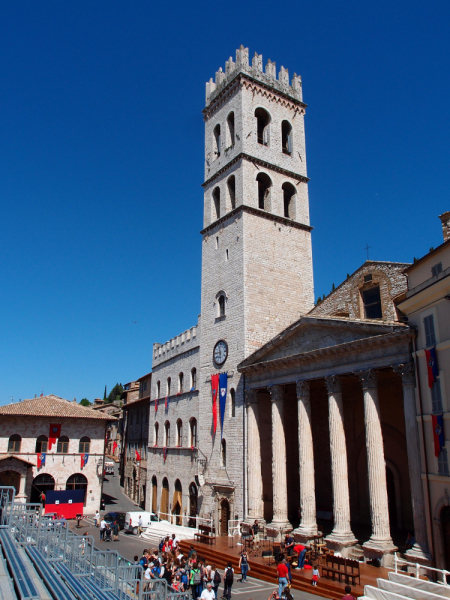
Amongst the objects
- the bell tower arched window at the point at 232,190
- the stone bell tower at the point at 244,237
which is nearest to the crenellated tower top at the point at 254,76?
the stone bell tower at the point at 244,237

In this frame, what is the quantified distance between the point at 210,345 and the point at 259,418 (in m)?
6.72

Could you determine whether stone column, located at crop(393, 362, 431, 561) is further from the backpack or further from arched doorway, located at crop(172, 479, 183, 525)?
arched doorway, located at crop(172, 479, 183, 525)

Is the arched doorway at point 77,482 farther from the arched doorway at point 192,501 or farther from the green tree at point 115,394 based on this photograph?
the green tree at point 115,394

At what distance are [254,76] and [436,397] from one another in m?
29.1

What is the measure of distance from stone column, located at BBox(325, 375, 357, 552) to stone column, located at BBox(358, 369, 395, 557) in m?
1.64

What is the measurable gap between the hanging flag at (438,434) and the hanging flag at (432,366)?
1428 mm

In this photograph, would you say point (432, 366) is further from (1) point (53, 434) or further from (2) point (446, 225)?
(1) point (53, 434)

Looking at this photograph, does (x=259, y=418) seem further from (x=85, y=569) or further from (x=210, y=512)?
(x=85, y=569)

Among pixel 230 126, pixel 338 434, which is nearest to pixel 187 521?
pixel 338 434

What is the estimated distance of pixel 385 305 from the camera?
2684 cm

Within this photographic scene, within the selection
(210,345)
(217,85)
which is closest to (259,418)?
(210,345)

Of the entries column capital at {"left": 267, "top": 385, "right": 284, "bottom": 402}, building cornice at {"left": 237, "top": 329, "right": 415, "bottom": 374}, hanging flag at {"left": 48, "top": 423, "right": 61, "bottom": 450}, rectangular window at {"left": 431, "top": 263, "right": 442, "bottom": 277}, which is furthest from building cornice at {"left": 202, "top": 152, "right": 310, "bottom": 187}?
hanging flag at {"left": 48, "top": 423, "right": 61, "bottom": 450}

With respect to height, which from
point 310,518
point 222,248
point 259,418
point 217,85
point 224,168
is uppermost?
point 217,85

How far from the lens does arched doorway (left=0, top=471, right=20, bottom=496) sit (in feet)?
123
